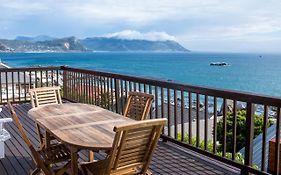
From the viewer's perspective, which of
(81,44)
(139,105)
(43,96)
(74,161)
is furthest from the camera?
(81,44)

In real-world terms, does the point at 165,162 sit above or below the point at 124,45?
below

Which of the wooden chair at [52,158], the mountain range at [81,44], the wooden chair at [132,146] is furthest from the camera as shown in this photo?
the mountain range at [81,44]

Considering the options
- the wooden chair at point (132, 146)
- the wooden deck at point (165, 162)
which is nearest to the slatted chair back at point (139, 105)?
the wooden deck at point (165, 162)

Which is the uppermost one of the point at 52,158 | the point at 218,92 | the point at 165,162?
the point at 218,92

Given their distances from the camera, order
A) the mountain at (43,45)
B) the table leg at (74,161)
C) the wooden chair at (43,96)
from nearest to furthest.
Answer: the table leg at (74,161), the wooden chair at (43,96), the mountain at (43,45)

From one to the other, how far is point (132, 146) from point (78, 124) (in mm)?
897

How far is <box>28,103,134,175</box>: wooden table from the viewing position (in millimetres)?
2555

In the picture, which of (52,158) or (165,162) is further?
(165,162)

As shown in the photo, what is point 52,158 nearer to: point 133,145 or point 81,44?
point 133,145

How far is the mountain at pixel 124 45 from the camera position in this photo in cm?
13638

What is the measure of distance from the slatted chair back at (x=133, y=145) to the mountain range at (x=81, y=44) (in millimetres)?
88678

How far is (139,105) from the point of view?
3842mm

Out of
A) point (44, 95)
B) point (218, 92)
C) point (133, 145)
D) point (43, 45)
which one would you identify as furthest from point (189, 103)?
point (43, 45)

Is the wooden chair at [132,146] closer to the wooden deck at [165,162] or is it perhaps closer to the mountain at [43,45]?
the wooden deck at [165,162]
